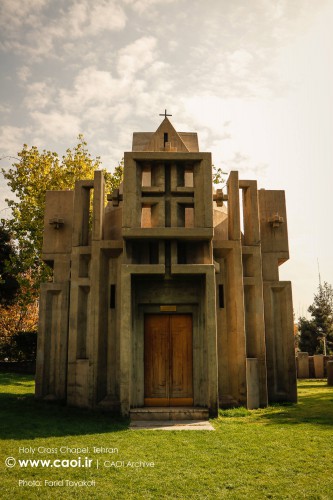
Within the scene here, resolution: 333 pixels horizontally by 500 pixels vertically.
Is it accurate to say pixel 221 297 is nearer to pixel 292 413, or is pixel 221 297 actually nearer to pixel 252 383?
pixel 252 383

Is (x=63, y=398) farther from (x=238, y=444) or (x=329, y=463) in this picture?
(x=329, y=463)

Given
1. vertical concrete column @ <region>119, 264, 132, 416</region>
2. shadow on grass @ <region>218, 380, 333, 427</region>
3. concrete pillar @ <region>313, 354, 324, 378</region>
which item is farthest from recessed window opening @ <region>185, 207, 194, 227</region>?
concrete pillar @ <region>313, 354, 324, 378</region>

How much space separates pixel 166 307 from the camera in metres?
13.2

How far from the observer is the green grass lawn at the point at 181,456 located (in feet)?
20.7

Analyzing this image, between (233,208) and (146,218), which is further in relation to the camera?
(146,218)

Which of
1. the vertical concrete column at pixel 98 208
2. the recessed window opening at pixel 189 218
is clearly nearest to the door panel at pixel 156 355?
the vertical concrete column at pixel 98 208

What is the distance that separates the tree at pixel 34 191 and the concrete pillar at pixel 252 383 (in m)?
13.9

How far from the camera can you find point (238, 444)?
8.78 meters

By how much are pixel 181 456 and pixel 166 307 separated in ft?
18.5

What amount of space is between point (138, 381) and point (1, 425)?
13.3 ft

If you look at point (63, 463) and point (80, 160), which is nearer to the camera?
point (63, 463)

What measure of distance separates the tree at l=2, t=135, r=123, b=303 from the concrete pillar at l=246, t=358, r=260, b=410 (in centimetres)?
1393

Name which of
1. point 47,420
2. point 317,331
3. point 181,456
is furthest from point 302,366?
point 181,456

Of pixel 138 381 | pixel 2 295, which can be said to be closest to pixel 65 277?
pixel 138 381
